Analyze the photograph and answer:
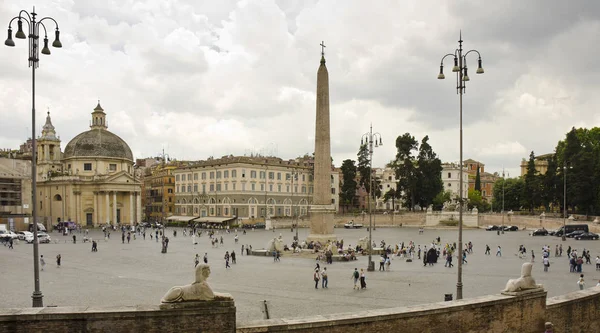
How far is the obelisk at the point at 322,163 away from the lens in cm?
3781

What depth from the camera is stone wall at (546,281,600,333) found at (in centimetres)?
1166

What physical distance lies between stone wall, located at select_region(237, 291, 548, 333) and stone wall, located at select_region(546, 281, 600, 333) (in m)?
0.65

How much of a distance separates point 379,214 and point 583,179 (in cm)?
3089

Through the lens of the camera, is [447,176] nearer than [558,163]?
No

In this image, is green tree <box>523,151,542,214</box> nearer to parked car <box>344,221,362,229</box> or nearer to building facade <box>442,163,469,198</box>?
parked car <box>344,221,362,229</box>

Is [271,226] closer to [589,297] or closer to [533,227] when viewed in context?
[533,227]

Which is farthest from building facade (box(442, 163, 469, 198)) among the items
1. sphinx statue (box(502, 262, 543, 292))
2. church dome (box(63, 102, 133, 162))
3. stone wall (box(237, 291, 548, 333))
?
stone wall (box(237, 291, 548, 333))

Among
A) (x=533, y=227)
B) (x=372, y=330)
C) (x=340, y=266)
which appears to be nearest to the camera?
(x=372, y=330)

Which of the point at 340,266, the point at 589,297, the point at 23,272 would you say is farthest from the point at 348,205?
the point at 589,297

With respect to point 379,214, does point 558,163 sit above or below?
above

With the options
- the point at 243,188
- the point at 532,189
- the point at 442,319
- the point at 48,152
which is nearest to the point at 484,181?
the point at 532,189

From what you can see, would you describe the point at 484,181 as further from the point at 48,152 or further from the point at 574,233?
the point at 48,152

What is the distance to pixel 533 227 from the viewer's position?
65562mm

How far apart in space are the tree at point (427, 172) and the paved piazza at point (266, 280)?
4374 cm
